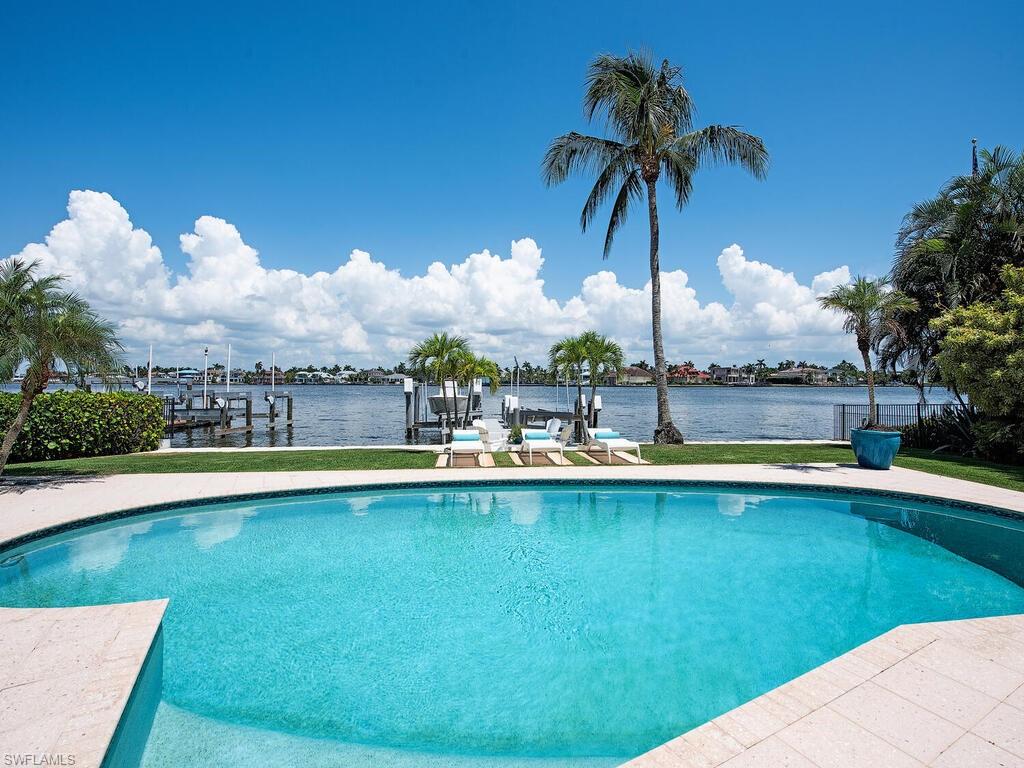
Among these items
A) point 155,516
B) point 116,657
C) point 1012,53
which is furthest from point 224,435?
point 1012,53

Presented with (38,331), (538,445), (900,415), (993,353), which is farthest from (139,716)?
(900,415)

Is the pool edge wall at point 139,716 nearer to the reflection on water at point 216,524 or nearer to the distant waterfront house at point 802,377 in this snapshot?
the reflection on water at point 216,524

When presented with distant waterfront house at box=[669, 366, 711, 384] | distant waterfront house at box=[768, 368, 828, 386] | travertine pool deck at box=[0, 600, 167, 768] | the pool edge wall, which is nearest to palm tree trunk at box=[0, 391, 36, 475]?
travertine pool deck at box=[0, 600, 167, 768]

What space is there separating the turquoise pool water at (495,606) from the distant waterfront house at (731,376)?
14868cm

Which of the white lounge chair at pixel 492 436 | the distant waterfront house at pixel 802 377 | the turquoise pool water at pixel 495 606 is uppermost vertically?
the distant waterfront house at pixel 802 377

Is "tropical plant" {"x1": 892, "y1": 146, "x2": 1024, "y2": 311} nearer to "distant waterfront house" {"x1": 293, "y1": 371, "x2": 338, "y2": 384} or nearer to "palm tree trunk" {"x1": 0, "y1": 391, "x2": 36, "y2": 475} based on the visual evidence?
"palm tree trunk" {"x1": 0, "y1": 391, "x2": 36, "y2": 475}

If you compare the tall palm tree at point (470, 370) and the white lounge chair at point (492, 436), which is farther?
the tall palm tree at point (470, 370)

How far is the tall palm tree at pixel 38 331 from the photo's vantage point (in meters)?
9.52

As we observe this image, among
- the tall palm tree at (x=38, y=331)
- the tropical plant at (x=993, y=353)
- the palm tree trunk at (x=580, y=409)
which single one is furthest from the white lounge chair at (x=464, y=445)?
the tropical plant at (x=993, y=353)

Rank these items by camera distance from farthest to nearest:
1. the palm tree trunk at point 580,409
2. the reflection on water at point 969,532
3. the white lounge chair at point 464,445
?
1. the palm tree trunk at point 580,409
2. the white lounge chair at point 464,445
3. the reflection on water at point 969,532

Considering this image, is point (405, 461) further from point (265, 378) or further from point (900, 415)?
point (265, 378)

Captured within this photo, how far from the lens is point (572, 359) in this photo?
17.9 meters

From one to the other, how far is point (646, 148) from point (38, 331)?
1499 cm

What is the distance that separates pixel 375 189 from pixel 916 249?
20653 millimetres
